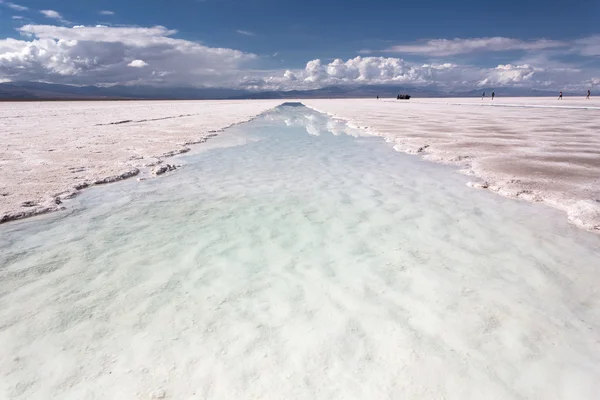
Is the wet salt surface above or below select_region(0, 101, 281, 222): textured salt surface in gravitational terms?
below

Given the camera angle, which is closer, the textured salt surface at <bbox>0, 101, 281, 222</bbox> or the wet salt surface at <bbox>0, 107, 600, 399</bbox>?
the wet salt surface at <bbox>0, 107, 600, 399</bbox>

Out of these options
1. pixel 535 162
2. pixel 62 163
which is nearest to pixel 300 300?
pixel 62 163

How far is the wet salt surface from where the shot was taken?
8.52 ft

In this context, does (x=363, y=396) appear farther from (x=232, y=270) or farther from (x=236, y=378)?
(x=232, y=270)

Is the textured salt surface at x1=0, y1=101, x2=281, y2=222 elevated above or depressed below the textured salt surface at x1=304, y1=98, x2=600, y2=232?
above

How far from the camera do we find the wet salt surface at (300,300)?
2.60m

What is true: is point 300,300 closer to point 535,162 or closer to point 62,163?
point 62,163

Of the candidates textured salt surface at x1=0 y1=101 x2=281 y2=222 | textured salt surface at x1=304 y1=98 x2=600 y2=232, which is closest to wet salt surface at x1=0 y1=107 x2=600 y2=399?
textured salt surface at x1=304 y1=98 x2=600 y2=232

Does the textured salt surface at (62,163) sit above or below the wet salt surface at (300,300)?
above

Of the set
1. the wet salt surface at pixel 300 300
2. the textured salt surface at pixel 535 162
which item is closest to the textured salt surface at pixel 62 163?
the wet salt surface at pixel 300 300

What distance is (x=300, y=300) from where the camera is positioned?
3.59 meters

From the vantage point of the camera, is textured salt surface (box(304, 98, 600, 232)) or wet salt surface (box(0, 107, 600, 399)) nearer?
wet salt surface (box(0, 107, 600, 399))

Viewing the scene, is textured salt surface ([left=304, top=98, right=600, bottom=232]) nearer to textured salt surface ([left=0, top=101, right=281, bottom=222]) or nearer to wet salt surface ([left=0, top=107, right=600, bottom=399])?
wet salt surface ([left=0, top=107, right=600, bottom=399])

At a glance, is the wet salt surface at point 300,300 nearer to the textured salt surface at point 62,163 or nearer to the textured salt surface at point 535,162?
the textured salt surface at point 535,162
